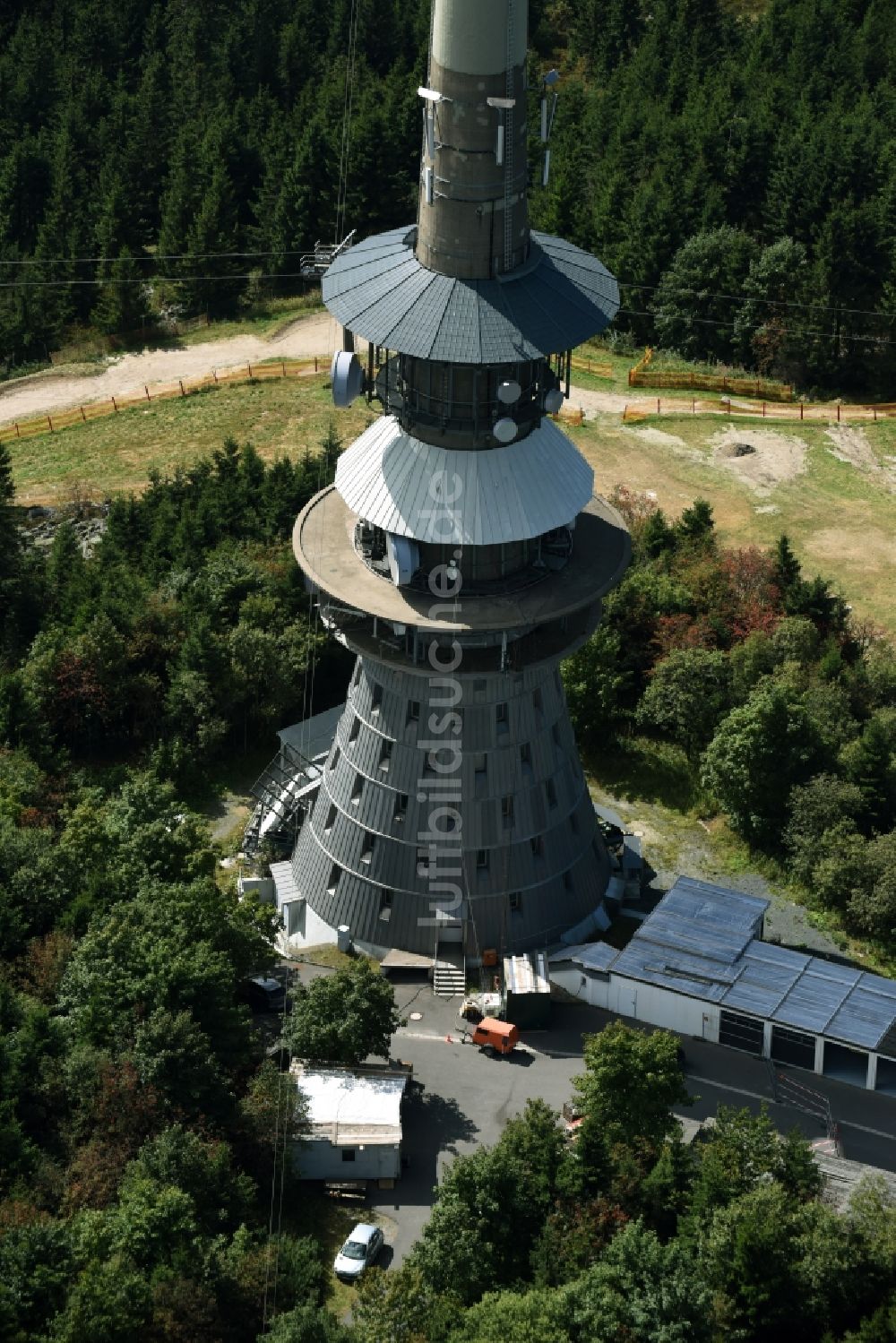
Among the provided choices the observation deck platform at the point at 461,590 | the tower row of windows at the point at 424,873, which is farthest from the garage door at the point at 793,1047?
the observation deck platform at the point at 461,590

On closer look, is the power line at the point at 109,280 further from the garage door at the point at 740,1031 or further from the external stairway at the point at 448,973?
the garage door at the point at 740,1031

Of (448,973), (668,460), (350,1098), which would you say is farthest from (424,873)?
(668,460)

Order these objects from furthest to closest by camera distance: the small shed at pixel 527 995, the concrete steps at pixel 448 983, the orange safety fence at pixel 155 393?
1. the orange safety fence at pixel 155 393
2. the concrete steps at pixel 448 983
3. the small shed at pixel 527 995

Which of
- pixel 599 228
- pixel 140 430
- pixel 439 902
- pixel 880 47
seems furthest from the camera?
pixel 880 47

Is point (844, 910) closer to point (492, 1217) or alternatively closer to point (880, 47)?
point (492, 1217)

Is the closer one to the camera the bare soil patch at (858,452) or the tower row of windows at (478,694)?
the tower row of windows at (478,694)

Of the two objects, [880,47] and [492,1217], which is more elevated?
[880,47]

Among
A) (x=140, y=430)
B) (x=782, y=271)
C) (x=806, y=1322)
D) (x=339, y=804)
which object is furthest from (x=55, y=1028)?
(x=782, y=271)
